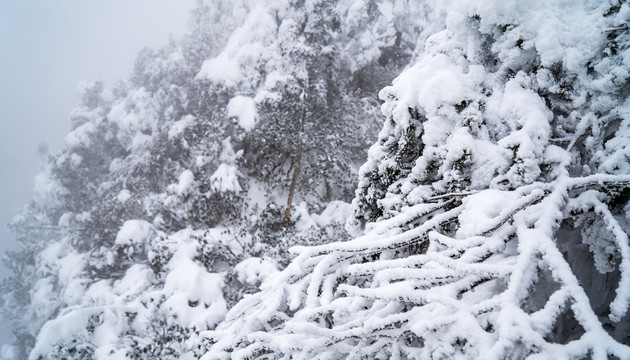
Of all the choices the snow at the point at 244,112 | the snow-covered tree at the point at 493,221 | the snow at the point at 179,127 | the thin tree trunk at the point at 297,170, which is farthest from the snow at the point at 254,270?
the snow at the point at 179,127

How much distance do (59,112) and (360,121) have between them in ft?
230

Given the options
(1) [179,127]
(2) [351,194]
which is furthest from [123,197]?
(2) [351,194]

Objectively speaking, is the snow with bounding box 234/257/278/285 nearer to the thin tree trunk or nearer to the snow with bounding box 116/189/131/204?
the thin tree trunk

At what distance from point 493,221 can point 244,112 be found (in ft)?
29.1

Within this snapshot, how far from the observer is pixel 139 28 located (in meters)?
81.1

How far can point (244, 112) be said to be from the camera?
30.9ft

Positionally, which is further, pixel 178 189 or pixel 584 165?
pixel 178 189

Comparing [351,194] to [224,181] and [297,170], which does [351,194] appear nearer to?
[297,170]

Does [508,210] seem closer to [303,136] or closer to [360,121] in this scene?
[303,136]

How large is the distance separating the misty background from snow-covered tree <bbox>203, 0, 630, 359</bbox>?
43.2 meters

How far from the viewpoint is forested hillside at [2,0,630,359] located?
1252 mm

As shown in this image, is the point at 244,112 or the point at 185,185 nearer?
the point at 185,185

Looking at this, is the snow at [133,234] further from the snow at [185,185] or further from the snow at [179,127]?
the snow at [179,127]

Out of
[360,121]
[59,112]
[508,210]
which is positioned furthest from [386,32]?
[59,112]
